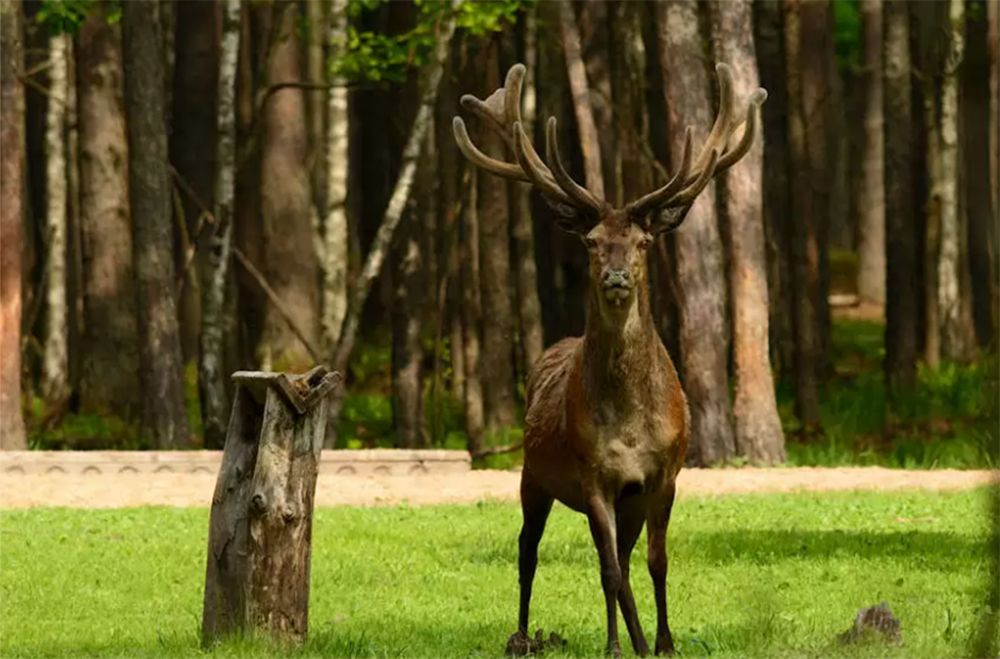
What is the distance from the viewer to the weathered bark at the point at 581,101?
2555 centimetres

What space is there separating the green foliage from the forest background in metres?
0.06

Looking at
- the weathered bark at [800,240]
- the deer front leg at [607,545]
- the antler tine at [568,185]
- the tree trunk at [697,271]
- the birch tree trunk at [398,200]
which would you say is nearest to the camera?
the deer front leg at [607,545]

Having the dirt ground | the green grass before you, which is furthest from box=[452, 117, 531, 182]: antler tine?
the dirt ground

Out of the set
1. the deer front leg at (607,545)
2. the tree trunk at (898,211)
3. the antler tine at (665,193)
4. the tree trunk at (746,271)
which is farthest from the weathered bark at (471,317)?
the deer front leg at (607,545)

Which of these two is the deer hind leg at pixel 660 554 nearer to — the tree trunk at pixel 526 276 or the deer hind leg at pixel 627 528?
the deer hind leg at pixel 627 528

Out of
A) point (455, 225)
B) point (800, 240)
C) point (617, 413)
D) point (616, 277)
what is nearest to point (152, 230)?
point (455, 225)

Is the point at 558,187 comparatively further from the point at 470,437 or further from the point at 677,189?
the point at 470,437

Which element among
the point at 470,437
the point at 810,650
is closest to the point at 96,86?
the point at 470,437

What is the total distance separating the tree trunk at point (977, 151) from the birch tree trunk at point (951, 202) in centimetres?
26

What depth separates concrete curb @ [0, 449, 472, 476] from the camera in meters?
21.2

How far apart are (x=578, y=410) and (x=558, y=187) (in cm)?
121

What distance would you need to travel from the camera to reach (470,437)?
26641mm

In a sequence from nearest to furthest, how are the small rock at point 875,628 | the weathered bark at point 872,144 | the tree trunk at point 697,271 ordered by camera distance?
the small rock at point 875,628, the tree trunk at point 697,271, the weathered bark at point 872,144

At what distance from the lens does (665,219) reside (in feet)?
36.5
